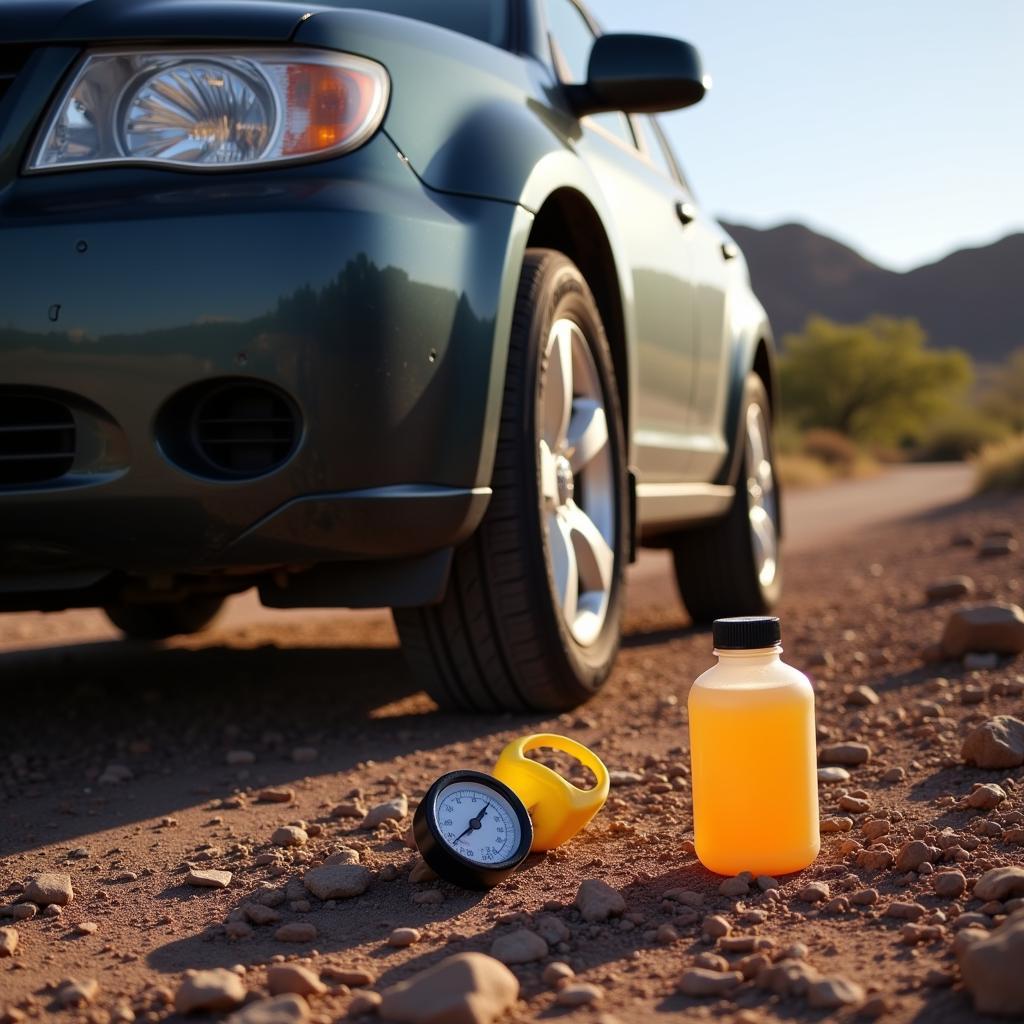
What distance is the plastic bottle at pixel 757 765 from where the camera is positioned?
6.55 feet

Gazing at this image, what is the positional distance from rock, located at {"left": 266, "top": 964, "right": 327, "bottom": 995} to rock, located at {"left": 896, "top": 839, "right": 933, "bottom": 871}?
842 millimetres

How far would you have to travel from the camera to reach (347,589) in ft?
9.14

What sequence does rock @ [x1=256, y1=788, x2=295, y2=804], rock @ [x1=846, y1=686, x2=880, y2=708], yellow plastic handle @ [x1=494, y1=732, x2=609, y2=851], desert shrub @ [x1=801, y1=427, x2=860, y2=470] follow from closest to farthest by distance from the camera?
1. yellow plastic handle @ [x1=494, y1=732, x2=609, y2=851]
2. rock @ [x1=256, y1=788, x2=295, y2=804]
3. rock @ [x1=846, y1=686, x2=880, y2=708]
4. desert shrub @ [x1=801, y1=427, x2=860, y2=470]

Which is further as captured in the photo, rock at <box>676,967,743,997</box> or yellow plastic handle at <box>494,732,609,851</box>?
yellow plastic handle at <box>494,732,609,851</box>

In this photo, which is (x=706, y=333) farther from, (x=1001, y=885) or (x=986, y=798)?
(x=1001, y=885)

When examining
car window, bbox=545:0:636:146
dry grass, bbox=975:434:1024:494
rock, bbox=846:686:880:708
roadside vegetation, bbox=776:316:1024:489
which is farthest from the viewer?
roadside vegetation, bbox=776:316:1024:489

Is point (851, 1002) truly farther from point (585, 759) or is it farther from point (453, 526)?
point (453, 526)

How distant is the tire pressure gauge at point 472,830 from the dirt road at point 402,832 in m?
0.04

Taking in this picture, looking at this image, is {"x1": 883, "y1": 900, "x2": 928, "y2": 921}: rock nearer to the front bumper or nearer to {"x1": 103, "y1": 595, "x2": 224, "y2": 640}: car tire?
the front bumper

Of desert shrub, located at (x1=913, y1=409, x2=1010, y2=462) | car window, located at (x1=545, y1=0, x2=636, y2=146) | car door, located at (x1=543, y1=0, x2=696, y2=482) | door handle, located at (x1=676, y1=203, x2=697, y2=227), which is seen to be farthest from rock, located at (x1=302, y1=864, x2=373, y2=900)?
desert shrub, located at (x1=913, y1=409, x2=1010, y2=462)

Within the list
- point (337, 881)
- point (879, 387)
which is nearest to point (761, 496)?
point (337, 881)

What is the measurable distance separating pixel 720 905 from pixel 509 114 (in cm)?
174

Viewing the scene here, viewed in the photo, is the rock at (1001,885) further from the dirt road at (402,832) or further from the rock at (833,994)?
the rock at (833,994)

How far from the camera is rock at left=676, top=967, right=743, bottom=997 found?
61.9 inches
